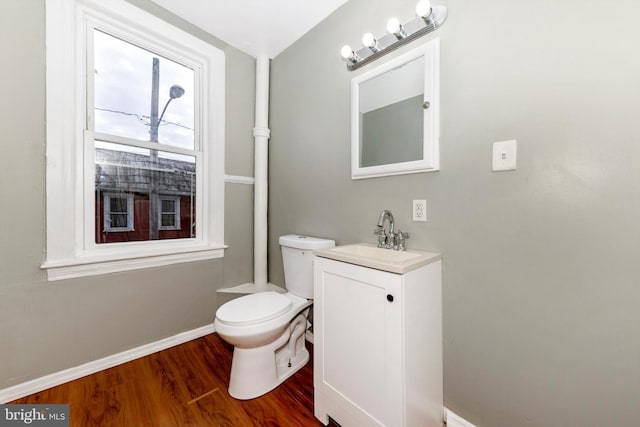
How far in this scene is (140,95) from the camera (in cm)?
171

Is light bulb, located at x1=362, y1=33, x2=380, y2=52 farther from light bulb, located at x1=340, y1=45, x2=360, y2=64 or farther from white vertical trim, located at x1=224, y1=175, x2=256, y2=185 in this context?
white vertical trim, located at x1=224, y1=175, x2=256, y2=185

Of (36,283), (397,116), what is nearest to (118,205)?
(36,283)

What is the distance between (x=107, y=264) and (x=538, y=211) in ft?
7.30

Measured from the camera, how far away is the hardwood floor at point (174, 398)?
1.17m

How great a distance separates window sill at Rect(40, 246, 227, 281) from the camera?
1.36m

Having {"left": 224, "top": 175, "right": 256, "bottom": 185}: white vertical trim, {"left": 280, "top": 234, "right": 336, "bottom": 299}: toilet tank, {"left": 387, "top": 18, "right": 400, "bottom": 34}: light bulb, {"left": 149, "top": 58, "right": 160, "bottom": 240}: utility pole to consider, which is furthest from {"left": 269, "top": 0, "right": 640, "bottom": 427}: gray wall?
→ {"left": 149, "top": 58, "right": 160, "bottom": 240}: utility pole

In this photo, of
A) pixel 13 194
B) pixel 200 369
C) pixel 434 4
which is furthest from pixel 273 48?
pixel 200 369

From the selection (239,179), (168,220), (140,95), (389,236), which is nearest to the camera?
(389,236)

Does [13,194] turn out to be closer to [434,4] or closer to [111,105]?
[111,105]

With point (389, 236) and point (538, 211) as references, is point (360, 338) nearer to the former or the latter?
point (389, 236)

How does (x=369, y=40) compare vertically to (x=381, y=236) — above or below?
above

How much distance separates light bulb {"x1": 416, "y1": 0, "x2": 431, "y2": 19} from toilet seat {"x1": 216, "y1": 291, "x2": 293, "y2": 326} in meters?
1.59

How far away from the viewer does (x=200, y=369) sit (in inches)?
60.4

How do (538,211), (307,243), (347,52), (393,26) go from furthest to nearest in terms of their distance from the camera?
(307,243), (347,52), (393,26), (538,211)
